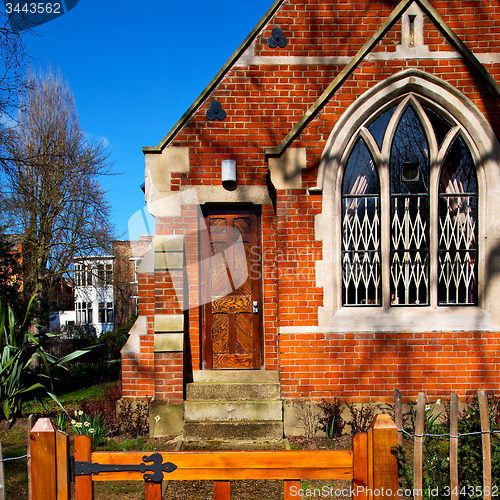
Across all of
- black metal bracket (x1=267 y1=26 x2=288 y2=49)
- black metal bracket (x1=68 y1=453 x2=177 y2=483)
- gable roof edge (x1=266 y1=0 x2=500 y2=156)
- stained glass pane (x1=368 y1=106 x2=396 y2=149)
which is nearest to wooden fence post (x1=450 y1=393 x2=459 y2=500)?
black metal bracket (x1=68 y1=453 x2=177 y2=483)

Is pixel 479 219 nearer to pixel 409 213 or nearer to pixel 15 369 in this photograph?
pixel 409 213

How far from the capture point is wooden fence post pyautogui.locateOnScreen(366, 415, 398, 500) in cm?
214

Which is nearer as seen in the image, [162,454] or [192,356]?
[162,454]

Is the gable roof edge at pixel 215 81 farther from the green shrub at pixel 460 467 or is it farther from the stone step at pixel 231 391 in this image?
the green shrub at pixel 460 467

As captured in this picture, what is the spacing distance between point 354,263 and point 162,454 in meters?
3.86

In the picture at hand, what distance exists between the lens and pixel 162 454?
85.9 inches

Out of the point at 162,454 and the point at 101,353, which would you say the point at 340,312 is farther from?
the point at 101,353

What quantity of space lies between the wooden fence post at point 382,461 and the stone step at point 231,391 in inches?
126

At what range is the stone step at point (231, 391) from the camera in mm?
5289

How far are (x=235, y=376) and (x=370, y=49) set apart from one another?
4.91 meters

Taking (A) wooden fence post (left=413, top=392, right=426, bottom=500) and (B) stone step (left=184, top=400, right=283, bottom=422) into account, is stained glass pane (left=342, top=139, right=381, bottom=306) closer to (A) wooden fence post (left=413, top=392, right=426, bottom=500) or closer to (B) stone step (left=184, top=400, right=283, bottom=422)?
(B) stone step (left=184, top=400, right=283, bottom=422)

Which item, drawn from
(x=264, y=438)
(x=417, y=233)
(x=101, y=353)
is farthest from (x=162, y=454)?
(x=101, y=353)

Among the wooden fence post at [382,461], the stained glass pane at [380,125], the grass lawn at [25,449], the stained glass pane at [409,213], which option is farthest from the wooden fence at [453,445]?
the stained glass pane at [380,125]

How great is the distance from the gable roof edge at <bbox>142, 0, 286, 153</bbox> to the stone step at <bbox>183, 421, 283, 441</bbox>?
389cm
